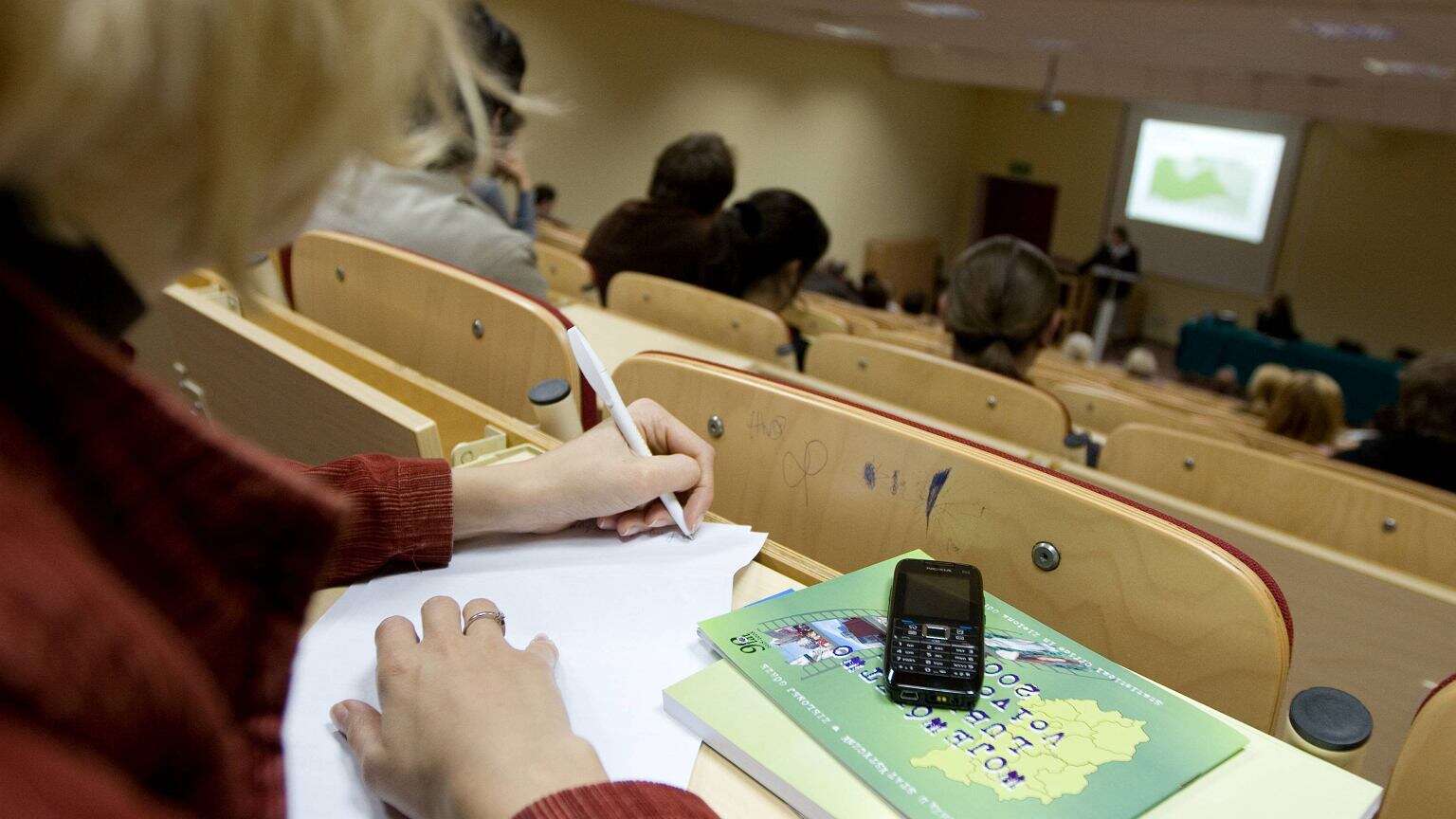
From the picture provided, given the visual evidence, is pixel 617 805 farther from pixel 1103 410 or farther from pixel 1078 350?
pixel 1078 350

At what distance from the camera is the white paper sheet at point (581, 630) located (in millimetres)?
563

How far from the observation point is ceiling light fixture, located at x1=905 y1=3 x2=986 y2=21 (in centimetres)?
639

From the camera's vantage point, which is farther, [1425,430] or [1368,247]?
[1368,247]

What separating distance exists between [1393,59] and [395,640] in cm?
779

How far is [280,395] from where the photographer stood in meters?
1.16

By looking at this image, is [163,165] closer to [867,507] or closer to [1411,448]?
[867,507]

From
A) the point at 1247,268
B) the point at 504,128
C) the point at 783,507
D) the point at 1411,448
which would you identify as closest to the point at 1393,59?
the point at 1247,268

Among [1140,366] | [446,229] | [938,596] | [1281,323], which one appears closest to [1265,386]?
[1140,366]

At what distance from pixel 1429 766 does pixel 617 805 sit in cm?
55

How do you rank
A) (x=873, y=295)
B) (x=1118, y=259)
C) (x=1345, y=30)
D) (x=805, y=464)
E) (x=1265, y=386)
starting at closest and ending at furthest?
(x=805, y=464)
(x=1265, y=386)
(x=1345, y=30)
(x=873, y=295)
(x=1118, y=259)

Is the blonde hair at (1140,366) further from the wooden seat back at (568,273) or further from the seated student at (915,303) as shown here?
the wooden seat back at (568,273)

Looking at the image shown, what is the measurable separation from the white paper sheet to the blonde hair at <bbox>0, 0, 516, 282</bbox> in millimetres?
291

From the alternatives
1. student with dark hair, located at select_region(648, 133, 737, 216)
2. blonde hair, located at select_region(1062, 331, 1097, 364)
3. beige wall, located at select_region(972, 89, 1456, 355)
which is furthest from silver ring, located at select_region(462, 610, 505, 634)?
beige wall, located at select_region(972, 89, 1456, 355)

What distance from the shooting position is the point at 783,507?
963 millimetres
